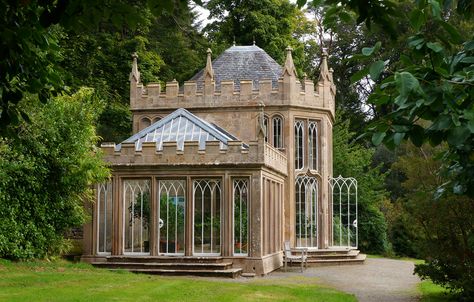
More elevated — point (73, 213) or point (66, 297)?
point (73, 213)

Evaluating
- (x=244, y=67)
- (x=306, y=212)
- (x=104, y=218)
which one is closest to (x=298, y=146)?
(x=306, y=212)

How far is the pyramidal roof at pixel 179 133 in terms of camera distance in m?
19.6

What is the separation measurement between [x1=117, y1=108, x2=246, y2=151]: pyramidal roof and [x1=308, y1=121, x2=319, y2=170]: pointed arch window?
4.58m

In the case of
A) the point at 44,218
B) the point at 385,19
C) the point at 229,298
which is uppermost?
the point at 385,19

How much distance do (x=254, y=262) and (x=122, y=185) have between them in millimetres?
4153

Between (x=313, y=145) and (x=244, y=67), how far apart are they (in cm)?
387

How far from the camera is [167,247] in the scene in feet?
60.8

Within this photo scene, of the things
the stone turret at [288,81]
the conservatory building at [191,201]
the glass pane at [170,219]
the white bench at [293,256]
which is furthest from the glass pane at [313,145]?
the glass pane at [170,219]

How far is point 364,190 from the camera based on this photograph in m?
30.8

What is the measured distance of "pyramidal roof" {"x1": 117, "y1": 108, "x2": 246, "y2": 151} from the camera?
19.6 meters

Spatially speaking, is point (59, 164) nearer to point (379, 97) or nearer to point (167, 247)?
point (167, 247)

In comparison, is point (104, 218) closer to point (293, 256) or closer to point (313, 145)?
point (293, 256)

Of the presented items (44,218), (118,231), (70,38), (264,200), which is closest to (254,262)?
(264,200)

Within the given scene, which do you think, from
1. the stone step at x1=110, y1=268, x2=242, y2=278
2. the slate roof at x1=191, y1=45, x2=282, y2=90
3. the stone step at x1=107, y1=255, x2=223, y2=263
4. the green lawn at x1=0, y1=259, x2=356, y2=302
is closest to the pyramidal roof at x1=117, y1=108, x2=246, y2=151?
the stone step at x1=107, y1=255, x2=223, y2=263
